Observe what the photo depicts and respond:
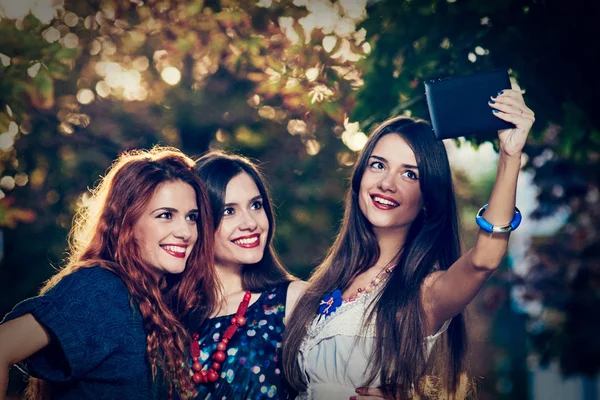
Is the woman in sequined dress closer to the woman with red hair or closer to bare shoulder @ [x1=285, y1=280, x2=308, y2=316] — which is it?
bare shoulder @ [x1=285, y1=280, x2=308, y2=316]

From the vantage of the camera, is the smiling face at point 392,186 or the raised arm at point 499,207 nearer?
the raised arm at point 499,207

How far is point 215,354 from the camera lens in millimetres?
3236

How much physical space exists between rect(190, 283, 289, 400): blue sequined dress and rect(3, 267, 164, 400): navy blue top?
0.38 metres

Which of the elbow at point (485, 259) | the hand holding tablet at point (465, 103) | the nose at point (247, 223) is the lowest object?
the elbow at point (485, 259)

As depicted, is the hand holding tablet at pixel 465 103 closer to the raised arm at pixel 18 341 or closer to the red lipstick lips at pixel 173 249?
the red lipstick lips at pixel 173 249

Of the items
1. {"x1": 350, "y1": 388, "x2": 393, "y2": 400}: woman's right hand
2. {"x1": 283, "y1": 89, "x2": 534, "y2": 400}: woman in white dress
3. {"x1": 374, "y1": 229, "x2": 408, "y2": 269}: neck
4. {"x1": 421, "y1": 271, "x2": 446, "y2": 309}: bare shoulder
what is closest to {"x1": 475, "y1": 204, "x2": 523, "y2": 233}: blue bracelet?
{"x1": 283, "y1": 89, "x2": 534, "y2": 400}: woman in white dress

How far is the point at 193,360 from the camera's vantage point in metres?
3.25

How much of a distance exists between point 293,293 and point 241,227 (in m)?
0.42

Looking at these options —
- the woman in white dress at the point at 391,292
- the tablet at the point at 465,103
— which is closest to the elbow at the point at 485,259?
the woman in white dress at the point at 391,292

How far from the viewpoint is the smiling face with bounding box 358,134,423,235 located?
125 inches

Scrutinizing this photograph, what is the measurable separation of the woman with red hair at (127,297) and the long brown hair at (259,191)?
0.15m

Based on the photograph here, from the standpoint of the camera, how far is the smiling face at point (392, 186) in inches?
125

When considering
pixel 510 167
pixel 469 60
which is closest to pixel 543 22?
pixel 469 60

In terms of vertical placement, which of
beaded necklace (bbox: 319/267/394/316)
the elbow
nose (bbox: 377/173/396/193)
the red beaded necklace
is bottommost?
the red beaded necklace
